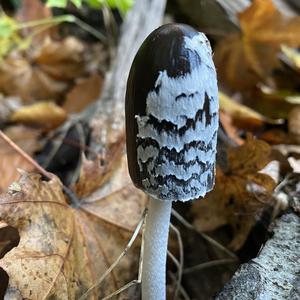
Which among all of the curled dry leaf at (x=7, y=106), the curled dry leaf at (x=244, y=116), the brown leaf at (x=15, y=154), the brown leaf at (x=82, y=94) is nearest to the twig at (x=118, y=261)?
the brown leaf at (x=15, y=154)

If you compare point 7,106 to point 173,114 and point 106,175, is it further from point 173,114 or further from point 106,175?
point 173,114

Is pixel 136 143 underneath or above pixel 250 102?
above

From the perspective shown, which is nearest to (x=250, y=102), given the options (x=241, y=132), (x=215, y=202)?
(x=241, y=132)

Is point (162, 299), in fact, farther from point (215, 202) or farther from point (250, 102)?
point (250, 102)

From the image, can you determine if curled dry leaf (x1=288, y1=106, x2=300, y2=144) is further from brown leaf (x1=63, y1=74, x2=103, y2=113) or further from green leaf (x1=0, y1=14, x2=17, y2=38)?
green leaf (x1=0, y1=14, x2=17, y2=38)

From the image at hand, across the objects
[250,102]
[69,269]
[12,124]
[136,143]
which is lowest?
[12,124]

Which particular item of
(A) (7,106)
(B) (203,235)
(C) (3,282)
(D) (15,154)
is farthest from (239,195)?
(A) (7,106)

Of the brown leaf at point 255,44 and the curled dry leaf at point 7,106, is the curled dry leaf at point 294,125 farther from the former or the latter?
the curled dry leaf at point 7,106
